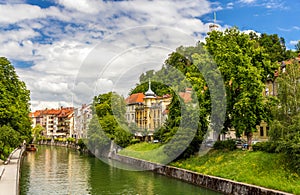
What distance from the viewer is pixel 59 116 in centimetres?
14675

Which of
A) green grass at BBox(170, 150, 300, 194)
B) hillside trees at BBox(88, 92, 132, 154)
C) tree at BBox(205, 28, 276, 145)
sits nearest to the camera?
green grass at BBox(170, 150, 300, 194)

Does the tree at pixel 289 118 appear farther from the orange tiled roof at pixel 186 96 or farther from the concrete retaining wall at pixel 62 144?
the concrete retaining wall at pixel 62 144

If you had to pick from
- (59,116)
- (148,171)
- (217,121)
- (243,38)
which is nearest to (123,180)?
(148,171)

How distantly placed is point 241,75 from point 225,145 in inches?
243

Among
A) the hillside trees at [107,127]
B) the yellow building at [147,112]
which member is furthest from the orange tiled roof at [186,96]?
the yellow building at [147,112]

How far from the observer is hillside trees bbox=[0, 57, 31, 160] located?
38.2 meters

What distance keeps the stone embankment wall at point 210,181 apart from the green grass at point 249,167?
727 millimetres

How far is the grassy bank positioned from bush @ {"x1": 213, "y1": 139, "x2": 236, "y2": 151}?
0.50m

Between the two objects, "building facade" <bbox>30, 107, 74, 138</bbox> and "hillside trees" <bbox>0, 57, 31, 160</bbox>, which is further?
"building facade" <bbox>30, 107, 74, 138</bbox>

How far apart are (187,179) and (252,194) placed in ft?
29.6

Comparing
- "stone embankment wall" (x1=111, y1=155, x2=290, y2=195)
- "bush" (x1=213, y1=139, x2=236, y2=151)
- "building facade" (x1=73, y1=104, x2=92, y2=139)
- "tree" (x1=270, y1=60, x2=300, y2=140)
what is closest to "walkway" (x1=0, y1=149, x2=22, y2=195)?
"stone embankment wall" (x1=111, y1=155, x2=290, y2=195)

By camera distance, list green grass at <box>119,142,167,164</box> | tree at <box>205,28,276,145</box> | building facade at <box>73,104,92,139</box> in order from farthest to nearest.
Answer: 1. building facade at <box>73,104,92,139</box>
2. green grass at <box>119,142,167,164</box>
3. tree at <box>205,28,276,145</box>

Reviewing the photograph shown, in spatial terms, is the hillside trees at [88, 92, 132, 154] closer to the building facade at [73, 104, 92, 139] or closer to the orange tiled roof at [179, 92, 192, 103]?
the orange tiled roof at [179, 92, 192, 103]

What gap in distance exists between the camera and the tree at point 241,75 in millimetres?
31812
